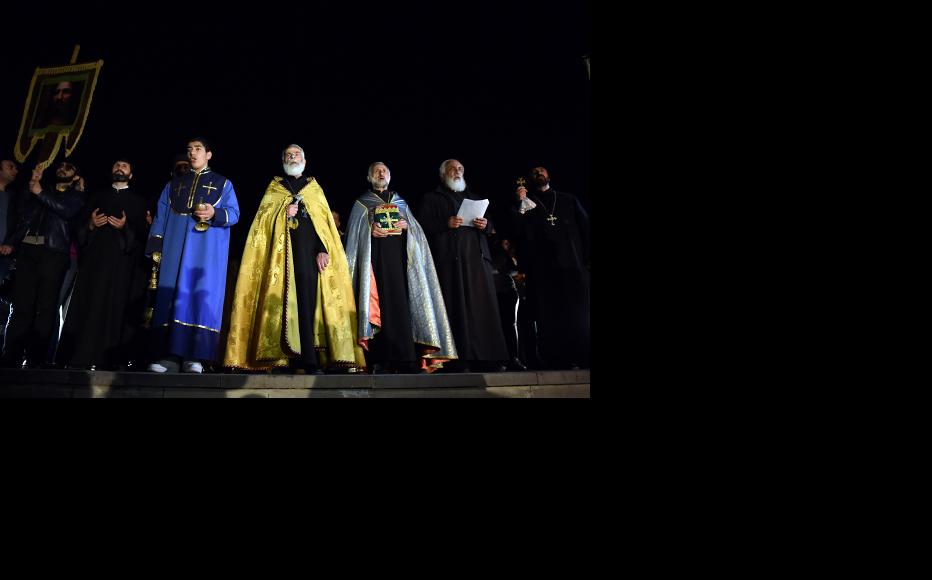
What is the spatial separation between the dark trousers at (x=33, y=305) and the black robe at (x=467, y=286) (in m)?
2.79

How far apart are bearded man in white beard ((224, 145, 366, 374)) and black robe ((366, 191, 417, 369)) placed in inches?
8.3

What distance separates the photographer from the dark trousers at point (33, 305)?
5895 mm

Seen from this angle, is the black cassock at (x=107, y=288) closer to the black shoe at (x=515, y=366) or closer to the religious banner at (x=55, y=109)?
the religious banner at (x=55, y=109)

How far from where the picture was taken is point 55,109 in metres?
6.37

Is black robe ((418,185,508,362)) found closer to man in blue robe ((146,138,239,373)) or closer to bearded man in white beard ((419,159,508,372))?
bearded man in white beard ((419,159,508,372))

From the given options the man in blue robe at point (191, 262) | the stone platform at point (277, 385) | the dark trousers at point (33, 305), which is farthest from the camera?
the dark trousers at point (33, 305)

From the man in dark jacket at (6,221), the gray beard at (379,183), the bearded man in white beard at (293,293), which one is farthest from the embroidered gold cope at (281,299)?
the man in dark jacket at (6,221)

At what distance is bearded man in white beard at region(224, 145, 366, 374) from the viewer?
5832 millimetres

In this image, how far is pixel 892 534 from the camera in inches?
66.5

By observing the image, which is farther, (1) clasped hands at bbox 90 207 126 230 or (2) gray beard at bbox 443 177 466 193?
(2) gray beard at bbox 443 177 466 193

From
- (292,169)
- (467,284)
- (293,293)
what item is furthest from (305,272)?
(467,284)

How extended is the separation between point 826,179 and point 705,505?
75 cm

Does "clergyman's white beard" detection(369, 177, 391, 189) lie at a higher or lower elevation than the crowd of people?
higher

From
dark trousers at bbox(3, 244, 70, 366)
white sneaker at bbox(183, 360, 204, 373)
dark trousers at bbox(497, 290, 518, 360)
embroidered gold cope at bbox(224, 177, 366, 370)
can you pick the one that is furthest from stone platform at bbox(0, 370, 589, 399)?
dark trousers at bbox(497, 290, 518, 360)
